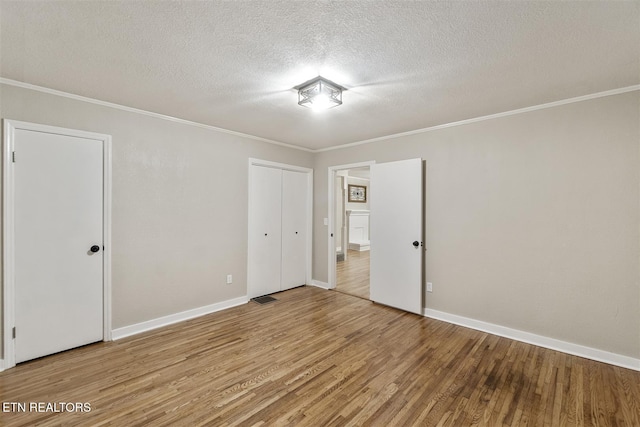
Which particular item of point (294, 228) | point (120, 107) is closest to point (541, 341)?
point (294, 228)

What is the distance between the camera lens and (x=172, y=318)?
11.1 ft

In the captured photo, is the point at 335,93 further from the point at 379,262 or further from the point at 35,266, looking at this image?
the point at 35,266

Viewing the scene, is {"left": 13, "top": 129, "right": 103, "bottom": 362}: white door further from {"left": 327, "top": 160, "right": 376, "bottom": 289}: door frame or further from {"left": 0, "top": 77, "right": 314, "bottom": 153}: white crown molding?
{"left": 327, "top": 160, "right": 376, "bottom": 289}: door frame

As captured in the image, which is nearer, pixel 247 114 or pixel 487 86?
pixel 487 86

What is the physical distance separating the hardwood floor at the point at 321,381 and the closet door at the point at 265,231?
3.96ft

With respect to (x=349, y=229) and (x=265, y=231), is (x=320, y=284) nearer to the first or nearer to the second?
(x=265, y=231)

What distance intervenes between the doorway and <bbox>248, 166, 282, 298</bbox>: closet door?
0.94 metres

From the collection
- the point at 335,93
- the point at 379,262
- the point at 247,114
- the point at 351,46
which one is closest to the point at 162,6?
the point at 351,46

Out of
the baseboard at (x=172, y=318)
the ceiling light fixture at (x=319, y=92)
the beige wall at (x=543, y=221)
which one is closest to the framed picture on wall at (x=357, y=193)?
the beige wall at (x=543, y=221)

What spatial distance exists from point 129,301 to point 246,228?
165 cm

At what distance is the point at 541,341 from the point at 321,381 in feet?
7.74

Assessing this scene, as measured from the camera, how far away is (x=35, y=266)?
2.53m

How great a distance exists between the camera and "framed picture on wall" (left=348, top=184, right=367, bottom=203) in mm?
9171

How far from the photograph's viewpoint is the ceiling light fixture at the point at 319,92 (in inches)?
92.8
